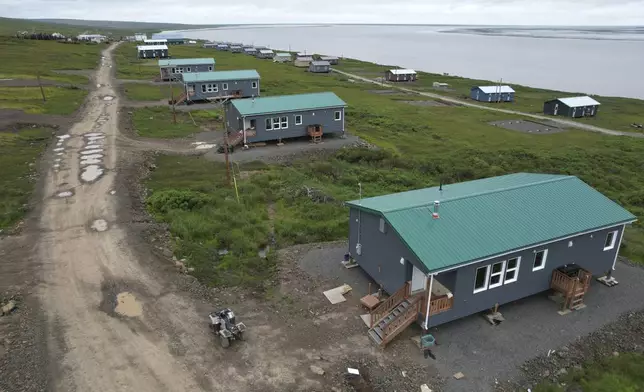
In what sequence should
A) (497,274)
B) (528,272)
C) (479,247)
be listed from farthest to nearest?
(528,272) → (497,274) → (479,247)

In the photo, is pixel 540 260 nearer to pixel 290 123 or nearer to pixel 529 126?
pixel 290 123

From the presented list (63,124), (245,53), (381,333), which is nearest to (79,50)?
(245,53)

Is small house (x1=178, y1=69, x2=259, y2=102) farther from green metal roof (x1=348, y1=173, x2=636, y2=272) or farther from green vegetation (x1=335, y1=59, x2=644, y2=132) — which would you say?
green metal roof (x1=348, y1=173, x2=636, y2=272)

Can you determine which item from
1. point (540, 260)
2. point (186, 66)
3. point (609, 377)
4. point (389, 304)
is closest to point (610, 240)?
point (540, 260)

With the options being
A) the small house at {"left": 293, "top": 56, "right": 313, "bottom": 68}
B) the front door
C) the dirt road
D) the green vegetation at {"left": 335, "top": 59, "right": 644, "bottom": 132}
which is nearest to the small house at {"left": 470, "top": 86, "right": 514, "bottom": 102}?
the green vegetation at {"left": 335, "top": 59, "right": 644, "bottom": 132}

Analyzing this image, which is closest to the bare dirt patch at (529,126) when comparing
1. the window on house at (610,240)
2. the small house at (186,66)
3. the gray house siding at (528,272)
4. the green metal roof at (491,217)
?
the window on house at (610,240)

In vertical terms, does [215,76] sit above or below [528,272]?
above
